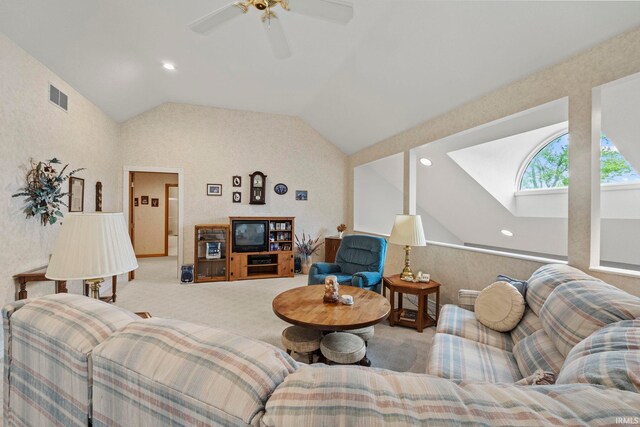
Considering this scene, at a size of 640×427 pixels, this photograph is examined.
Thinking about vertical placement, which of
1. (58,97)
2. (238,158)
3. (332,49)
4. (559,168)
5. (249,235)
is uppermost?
(332,49)

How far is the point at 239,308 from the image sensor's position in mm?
3662

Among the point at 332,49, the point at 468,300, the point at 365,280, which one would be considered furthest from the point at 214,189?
the point at 468,300

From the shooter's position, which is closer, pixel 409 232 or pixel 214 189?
pixel 409 232

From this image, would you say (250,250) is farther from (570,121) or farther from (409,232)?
(570,121)

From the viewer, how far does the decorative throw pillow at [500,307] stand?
1890mm

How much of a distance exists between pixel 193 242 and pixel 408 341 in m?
4.35

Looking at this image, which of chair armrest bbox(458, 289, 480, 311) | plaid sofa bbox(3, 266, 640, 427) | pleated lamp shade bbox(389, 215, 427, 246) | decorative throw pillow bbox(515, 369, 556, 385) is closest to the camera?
plaid sofa bbox(3, 266, 640, 427)

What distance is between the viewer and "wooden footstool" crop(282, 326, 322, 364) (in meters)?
2.11

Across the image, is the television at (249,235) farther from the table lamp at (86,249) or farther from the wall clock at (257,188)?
the table lamp at (86,249)

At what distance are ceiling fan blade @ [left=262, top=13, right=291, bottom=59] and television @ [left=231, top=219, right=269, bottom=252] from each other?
3.33 metres

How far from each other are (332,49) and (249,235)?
11.4ft

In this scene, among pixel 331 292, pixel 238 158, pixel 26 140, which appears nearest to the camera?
pixel 331 292

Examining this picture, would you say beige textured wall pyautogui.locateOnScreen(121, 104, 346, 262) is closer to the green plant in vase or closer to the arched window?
the green plant in vase

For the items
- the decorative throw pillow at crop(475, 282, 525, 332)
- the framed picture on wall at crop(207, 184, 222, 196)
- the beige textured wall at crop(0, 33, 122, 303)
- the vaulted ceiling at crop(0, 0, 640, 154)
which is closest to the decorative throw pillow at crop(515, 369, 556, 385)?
the decorative throw pillow at crop(475, 282, 525, 332)
